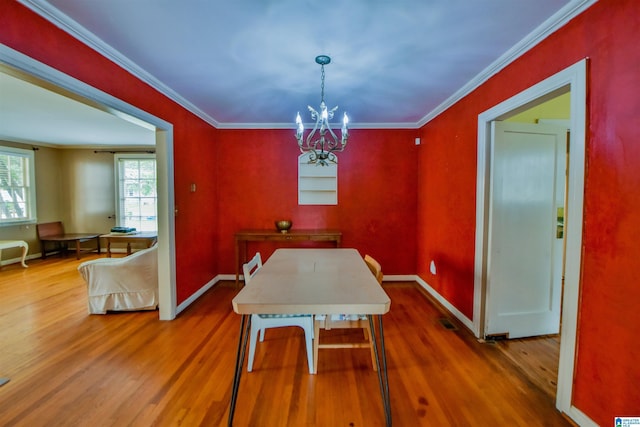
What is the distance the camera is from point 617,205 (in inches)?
52.7

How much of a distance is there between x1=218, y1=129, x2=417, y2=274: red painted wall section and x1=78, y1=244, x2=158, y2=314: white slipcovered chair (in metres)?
1.19

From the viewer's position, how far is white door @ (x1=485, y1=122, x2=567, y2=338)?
234cm

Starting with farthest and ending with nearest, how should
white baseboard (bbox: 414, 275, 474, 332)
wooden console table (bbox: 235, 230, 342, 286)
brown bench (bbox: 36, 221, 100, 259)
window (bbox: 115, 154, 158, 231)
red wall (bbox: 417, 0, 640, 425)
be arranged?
window (bbox: 115, 154, 158, 231) → brown bench (bbox: 36, 221, 100, 259) → wooden console table (bbox: 235, 230, 342, 286) → white baseboard (bbox: 414, 275, 474, 332) → red wall (bbox: 417, 0, 640, 425)

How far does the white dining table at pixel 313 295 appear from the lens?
143cm

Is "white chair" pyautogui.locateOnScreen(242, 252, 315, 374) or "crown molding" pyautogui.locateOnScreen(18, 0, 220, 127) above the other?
"crown molding" pyautogui.locateOnScreen(18, 0, 220, 127)

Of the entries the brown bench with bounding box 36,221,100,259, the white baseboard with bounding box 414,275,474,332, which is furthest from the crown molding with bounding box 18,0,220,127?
A: the brown bench with bounding box 36,221,100,259

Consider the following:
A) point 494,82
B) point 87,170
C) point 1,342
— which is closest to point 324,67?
point 494,82

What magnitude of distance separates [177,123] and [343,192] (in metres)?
2.30

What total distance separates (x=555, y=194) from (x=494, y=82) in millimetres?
1138

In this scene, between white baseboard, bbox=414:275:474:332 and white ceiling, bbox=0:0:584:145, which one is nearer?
white ceiling, bbox=0:0:584:145

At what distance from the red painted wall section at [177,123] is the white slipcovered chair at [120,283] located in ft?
1.22

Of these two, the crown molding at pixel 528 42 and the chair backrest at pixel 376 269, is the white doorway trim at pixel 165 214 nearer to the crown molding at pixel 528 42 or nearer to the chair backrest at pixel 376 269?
the chair backrest at pixel 376 269

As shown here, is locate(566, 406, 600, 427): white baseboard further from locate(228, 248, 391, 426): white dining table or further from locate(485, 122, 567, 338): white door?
locate(228, 248, 391, 426): white dining table

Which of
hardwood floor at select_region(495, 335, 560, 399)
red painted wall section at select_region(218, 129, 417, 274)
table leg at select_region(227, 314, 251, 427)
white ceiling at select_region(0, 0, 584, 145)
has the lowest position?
hardwood floor at select_region(495, 335, 560, 399)
